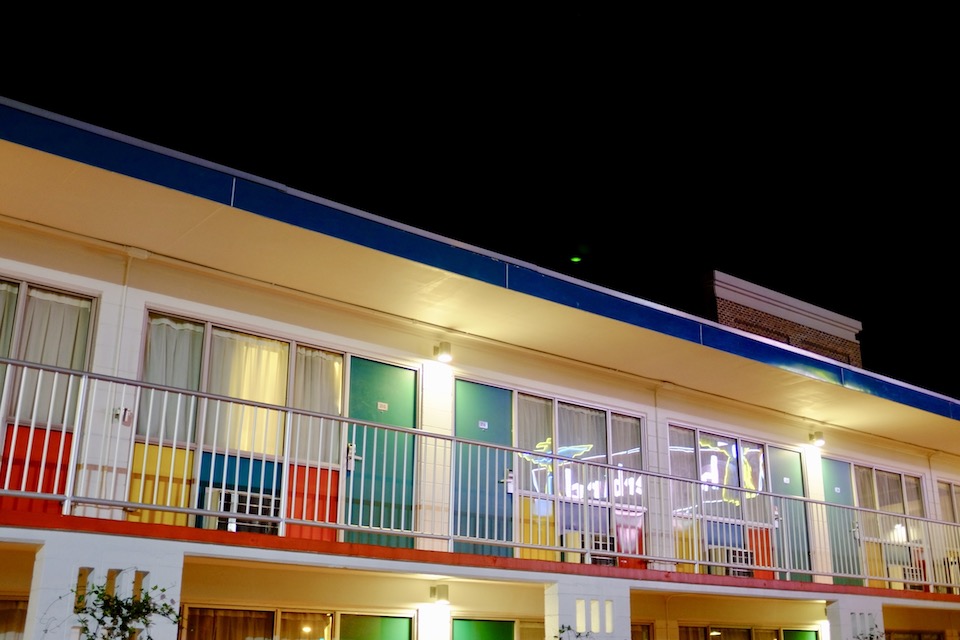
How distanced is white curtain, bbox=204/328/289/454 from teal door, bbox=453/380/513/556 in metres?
2.34

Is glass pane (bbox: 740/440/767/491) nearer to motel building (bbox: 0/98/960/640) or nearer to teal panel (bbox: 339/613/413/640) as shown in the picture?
motel building (bbox: 0/98/960/640)

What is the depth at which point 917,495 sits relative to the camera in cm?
1866

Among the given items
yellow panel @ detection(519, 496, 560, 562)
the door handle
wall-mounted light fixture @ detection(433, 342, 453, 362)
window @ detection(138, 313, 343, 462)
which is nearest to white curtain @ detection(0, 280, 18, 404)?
window @ detection(138, 313, 343, 462)

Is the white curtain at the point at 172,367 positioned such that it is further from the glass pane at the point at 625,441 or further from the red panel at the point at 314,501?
the glass pane at the point at 625,441

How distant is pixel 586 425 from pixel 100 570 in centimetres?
751

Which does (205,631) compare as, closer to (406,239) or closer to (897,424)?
(406,239)

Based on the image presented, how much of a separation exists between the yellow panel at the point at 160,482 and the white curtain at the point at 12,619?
4.03 ft

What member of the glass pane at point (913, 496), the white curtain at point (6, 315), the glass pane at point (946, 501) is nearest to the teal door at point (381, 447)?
the white curtain at point (6, 315)

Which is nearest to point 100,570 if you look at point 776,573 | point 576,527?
point 576,527

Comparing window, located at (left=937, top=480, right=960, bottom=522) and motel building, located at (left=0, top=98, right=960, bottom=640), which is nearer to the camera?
motel building, located at (left=0, top=98, right=960, bottom=640)

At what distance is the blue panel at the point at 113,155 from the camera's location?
8242 millimetres

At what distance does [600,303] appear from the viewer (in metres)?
12.3

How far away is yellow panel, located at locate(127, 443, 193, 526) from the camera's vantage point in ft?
32.4

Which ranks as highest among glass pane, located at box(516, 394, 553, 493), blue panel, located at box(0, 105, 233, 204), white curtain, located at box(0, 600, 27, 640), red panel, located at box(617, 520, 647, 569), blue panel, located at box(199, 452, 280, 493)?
blue panel, located at box(0, 105, 233, 204)
